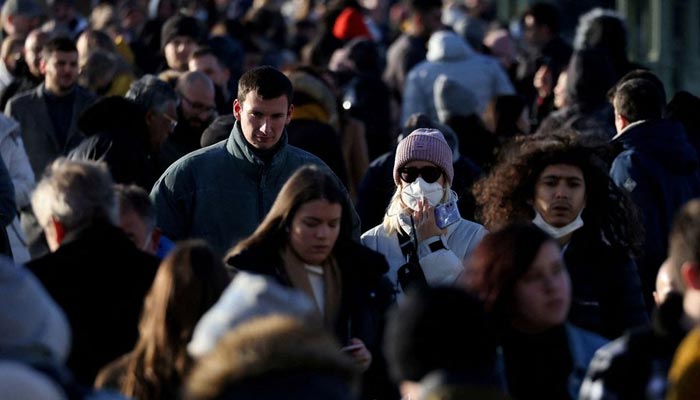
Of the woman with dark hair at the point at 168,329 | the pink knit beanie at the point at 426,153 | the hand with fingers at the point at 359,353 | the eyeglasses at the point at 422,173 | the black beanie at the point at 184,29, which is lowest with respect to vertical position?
the hand with fingers at the point at 359,353

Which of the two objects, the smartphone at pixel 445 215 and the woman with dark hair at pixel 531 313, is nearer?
the woman with dark hair at pixel 531 313

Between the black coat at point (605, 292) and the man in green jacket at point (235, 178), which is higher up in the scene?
the man in green jacket at point (235, 178)

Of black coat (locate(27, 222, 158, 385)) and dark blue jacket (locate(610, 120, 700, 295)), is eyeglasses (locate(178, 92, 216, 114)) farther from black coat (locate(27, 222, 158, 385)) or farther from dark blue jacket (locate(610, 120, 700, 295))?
black coat (locate(27, 222, 158, 385))

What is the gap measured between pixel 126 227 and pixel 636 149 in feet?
13.0

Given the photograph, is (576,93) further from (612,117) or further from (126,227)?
(126,227)

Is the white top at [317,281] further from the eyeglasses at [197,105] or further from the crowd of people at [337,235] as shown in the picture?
the eyeglasses at [197,105]

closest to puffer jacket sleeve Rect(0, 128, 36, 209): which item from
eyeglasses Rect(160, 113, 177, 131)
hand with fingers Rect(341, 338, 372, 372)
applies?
eyeglasses Rect(160, 113, 177, 131)

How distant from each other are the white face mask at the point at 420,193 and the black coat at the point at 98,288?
2.13m

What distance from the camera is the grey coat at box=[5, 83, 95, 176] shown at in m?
12.8

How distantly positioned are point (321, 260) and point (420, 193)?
1.54 metres

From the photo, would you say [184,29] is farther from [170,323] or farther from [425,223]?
[170,323]

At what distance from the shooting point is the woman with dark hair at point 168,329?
6645 millimetres

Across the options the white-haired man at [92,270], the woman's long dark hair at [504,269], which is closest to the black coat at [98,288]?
the white-haired man at [92,270]

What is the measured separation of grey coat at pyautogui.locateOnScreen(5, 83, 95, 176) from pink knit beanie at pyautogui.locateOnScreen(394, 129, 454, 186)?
12.0ft
